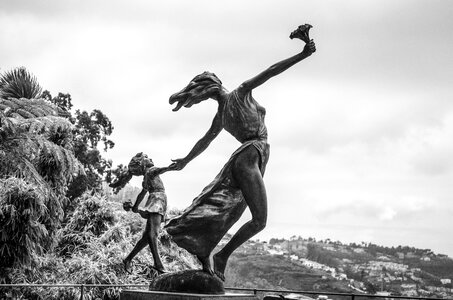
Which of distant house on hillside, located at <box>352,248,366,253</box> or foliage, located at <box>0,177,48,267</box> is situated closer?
foliage, located at <box>0,177,48,267</box>

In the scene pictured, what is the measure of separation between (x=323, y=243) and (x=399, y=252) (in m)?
5.12

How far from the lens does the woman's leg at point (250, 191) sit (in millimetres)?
4476

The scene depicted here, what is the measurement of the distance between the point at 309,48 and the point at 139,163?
382 centimetres

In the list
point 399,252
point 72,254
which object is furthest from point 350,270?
point 72,254

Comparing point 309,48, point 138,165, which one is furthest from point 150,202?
point 309,48

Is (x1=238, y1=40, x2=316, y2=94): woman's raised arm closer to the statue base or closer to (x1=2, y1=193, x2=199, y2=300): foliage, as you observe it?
the statue base

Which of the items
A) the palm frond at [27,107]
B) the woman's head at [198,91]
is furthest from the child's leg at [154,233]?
the palm frond at [27,107]

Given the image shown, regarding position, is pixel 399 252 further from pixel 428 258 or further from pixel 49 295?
Result: pixel 49 295

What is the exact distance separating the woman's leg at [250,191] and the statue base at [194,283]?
6.7 inches

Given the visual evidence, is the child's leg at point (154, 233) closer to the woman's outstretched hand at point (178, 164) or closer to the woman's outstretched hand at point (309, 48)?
the woman's outstretched hand at point (178, 164)

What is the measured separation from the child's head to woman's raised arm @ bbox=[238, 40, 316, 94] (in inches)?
123

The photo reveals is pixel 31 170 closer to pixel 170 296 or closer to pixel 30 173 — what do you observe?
pixel 30 173

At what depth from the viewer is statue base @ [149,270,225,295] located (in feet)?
14.2

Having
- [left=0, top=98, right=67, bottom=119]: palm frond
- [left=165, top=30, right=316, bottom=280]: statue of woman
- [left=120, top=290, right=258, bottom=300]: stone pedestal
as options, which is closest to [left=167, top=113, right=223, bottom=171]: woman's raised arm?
[left=165, top=30, right=316, bottom=280]: statue of woman
